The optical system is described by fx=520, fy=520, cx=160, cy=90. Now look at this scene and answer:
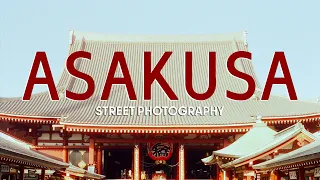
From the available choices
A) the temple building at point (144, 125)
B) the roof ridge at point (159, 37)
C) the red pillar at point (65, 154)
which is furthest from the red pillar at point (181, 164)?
the roof ridge at point (159, 37)

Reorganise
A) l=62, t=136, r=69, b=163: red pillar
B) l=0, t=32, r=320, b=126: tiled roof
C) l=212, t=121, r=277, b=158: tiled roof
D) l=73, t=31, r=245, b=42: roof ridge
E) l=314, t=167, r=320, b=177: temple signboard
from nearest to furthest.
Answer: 1. l=314, t=167, r=320, b=177: temple signboard
2. l=212, t=121, r=277, b=158: tiled roof
3. l=62, t=136, r=69, b=163: red pillar
4. l=0, t=32, r=320, b=126: tiled roof
5. l=73, t=31, r=245, b=42: roof ridge

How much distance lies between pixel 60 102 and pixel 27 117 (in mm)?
4139

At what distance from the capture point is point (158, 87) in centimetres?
3647

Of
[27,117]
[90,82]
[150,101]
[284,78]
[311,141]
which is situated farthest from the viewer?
[90,82]

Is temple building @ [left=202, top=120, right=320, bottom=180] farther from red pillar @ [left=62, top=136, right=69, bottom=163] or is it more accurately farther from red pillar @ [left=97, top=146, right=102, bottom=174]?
red pillar @ [left=62, top=136, right=69, bottom=163]

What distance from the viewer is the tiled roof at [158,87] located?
30.5m

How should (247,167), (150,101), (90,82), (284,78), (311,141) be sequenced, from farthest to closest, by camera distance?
1. (90,82)
2. (150,101)
3. (284,78)
4. (247,167)
5. (311,141)

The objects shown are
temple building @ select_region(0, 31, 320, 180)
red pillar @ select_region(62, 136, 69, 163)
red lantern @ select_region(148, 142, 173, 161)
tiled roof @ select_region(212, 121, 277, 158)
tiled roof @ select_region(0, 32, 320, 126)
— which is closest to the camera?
tiled roof @ select_region(212, 121, 277, 158)

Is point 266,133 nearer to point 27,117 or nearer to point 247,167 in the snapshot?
point 247,167

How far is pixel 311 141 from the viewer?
1683 centimetres

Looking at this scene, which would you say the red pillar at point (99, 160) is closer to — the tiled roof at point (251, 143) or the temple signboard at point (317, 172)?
the tiled roof at point (251, 143)

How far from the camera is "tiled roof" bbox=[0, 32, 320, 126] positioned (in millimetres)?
30516

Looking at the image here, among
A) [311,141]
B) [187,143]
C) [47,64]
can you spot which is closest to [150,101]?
[187,143]

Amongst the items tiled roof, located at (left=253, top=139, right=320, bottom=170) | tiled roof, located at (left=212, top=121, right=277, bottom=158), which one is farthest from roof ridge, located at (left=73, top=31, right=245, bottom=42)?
tiled roof, located at (left=253, top=139, right=320, bottom=170)
